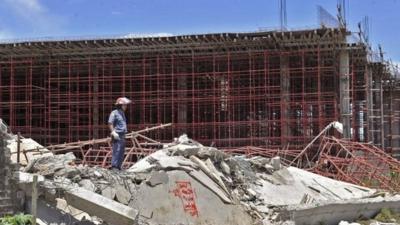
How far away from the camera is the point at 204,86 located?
26344 mm

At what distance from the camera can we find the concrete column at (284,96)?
2281cm

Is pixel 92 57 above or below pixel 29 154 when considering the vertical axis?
above

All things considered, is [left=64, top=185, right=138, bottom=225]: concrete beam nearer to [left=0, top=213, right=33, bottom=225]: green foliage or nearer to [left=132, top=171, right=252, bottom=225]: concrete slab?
[left=0, top=213, right=33, bottom=225]: green foliage

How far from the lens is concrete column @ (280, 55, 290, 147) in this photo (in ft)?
74.8

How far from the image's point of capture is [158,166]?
10.3 m

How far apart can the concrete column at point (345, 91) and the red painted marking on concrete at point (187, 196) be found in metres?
12.9

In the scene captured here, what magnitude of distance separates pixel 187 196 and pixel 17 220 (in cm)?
292

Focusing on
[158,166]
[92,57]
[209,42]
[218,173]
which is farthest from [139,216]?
[92,57]

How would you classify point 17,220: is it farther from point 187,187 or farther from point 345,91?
point 345,91

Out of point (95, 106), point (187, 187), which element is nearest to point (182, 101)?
point (95, 106)

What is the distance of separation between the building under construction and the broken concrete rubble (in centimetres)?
1103

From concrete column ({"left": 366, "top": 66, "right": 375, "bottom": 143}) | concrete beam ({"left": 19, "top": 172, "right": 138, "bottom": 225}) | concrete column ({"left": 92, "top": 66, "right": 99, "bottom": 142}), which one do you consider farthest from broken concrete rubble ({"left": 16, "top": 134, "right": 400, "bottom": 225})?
concrete column ({"left": 92, "top": 66, "right": 99, "bottom": 142})

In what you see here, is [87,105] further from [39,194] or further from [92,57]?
[39,194]

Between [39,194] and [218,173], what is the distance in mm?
3283
